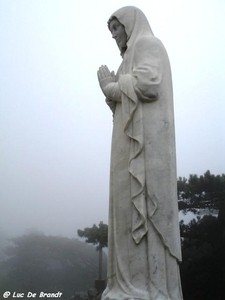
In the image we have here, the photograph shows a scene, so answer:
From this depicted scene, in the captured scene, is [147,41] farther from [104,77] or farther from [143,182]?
[143,182]

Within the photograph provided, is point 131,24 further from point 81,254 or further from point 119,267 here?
point 81,254

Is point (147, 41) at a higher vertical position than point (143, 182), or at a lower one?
higher

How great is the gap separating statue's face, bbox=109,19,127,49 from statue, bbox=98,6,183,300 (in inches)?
12.3

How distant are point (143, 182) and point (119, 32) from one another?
8.11 ft

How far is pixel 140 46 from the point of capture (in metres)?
5.12

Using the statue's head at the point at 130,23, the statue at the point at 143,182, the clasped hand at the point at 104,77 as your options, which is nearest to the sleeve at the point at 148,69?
the statue at the point at 143,182

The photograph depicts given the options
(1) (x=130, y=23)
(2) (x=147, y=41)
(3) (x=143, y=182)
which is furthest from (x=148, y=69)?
(3) (x=143, y=182)

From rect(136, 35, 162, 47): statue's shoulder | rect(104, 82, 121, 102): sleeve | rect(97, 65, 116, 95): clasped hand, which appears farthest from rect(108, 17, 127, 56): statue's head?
rect(104, 82, 121, 102): sleeve

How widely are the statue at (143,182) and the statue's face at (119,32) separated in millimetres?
312

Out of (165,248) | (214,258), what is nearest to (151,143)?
(165,248)

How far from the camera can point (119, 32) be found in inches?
218

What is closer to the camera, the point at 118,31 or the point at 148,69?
the point at 148,69

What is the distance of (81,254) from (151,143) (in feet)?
35.9

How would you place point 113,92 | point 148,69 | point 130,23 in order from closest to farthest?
1. point 148,69
2. point 113,92
3. point 130,23
